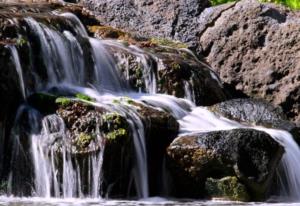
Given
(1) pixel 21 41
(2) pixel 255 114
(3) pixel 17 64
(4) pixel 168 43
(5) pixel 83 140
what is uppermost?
(1) pixel 21 41

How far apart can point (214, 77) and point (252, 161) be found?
5.03 meters

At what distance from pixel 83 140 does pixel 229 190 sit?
212cm

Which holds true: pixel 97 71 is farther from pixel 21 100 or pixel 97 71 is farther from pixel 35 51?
pixel 21 100

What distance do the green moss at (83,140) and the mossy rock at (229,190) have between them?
1847mm

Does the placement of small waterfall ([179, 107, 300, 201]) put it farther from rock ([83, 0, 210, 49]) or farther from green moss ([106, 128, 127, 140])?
rock ([83, 0, 210, 49])

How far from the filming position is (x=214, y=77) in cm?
1487

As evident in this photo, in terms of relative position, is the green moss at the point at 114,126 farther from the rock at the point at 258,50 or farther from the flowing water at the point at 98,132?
the rock at the point at 258,50

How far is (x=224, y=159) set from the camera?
9867 mm

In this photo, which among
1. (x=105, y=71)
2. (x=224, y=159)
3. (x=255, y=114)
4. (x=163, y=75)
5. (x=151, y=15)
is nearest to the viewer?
(x=224, y=159)

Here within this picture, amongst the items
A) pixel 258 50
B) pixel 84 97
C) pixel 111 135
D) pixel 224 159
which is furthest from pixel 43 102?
pixel 258 50

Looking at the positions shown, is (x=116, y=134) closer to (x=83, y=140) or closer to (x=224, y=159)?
(x=83, y=140)

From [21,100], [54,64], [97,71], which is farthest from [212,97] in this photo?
[21,100]

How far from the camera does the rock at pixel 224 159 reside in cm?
988

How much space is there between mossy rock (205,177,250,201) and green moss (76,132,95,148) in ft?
6.06
